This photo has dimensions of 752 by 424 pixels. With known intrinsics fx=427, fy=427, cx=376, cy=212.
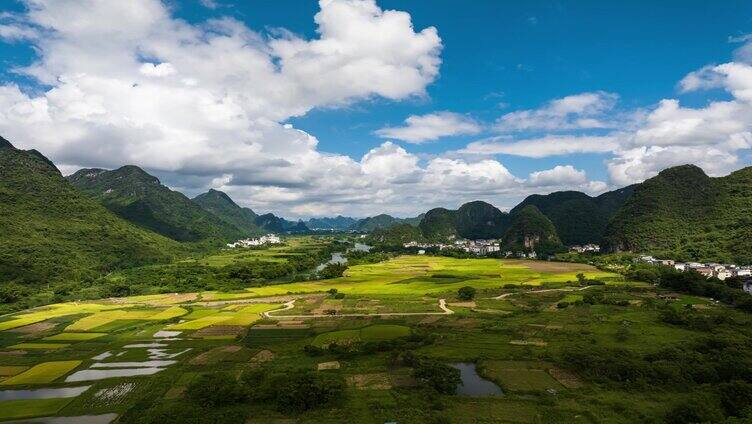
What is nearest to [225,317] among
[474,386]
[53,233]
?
[474,386]

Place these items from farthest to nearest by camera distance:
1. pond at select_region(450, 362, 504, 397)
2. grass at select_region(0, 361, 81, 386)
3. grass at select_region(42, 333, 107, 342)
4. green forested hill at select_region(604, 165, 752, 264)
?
1. green forested hill at select_region(604, 165, 752, 264)
2. grass at select_region(42, 333, 107, 342)
3. grass at select_region(0, 361, 81, 386)
4. pond at select_region(450, 362, 504, 397)

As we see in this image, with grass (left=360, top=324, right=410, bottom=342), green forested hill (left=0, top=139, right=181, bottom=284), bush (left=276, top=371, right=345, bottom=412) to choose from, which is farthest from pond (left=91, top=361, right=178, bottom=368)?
green forested hill (left=0, top=139, right=181, bottom=284)

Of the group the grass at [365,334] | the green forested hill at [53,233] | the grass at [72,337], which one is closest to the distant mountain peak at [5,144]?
the green forested hill at [53,233]

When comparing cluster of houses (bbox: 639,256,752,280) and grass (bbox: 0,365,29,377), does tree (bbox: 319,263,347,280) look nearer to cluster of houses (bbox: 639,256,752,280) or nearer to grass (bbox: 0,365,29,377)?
grass (bbox: 0,365,29,377)

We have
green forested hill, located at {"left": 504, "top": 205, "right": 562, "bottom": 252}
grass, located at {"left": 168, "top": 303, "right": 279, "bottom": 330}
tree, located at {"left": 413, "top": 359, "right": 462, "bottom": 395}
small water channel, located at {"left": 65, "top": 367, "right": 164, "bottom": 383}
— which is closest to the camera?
tree, located at {"left": 413, "top": 359, "right": 462, "bottom": 395}

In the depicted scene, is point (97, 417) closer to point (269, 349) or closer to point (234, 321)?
point (269, 349)

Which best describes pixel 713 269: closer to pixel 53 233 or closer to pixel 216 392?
pixel 216 392
